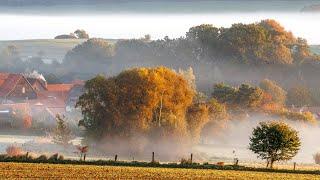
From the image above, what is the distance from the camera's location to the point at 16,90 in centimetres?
13025

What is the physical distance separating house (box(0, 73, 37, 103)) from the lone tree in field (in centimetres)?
6302

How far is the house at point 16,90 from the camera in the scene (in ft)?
421

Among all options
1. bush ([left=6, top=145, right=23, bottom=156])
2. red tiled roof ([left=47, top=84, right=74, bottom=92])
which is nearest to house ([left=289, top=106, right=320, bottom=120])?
red tiled roof ([left=47, top=84, right=74, bottom=92])

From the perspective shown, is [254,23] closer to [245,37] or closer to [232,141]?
[245,37]

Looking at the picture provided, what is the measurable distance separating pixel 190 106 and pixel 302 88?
47.6 meters

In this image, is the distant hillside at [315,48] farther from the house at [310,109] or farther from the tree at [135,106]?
the tree at [135,106]

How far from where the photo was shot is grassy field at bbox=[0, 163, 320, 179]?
150 feet

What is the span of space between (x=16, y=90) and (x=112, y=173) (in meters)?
83.7

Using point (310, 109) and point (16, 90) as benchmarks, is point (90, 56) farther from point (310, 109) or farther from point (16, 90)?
point (310, 109)

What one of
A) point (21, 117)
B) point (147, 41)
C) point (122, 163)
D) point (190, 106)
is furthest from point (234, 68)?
point (122, 163)

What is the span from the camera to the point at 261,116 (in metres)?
106

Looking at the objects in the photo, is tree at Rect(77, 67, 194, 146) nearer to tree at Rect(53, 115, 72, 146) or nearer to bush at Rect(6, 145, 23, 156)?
tree at Rect(53, 115, 72, 146)

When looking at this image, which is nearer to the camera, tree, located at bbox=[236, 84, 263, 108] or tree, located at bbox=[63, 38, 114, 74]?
tree, located at bbox=[236, 84, 263, 108]

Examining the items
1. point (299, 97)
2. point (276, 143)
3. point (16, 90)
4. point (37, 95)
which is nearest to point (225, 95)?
point (299, 97)
